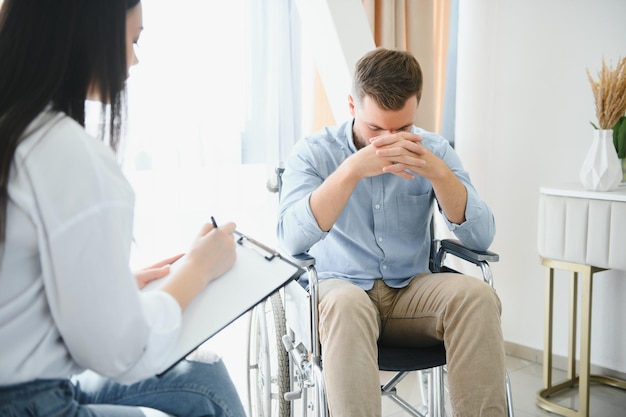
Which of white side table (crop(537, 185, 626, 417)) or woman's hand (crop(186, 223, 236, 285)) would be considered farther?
white side table (crop(537, 185, 626, 417))

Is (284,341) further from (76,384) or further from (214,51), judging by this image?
(214,51)

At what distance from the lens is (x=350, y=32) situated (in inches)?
92.7

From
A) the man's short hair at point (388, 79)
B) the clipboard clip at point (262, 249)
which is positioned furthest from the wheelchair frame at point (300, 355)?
the man's short hair at point (388, 79)

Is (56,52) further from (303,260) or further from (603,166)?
(603,166)

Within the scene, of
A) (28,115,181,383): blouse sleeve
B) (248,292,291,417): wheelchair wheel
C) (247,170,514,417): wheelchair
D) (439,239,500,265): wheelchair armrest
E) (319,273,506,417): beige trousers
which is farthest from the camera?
(248,292,291,417): wheelchair wheel

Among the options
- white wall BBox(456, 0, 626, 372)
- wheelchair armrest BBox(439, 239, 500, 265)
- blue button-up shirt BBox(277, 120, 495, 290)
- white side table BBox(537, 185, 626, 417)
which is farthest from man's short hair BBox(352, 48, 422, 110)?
white wall BBox(456, 0, 626, 372)

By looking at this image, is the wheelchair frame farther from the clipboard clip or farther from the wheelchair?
the clipboard clip

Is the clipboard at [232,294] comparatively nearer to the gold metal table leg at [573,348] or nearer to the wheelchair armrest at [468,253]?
the wheelchair armrest at [468,253]

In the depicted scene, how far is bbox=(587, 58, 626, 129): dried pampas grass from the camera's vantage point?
6.79ft

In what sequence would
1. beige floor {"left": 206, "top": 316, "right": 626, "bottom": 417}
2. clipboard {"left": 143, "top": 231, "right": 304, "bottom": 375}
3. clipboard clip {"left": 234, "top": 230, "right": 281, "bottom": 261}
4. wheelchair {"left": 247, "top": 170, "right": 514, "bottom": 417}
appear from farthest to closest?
beige floor {"left": 206, "top": 316, "right": 626, "bottom": 417}
wheelchair {"left": 247, "top": 170, "right": 514, "bottom": 417}
clipboard clip {"left": 234, "top": 230, "right": 281, "bottom": 261}
clipboard {"left": 143, "top": 231, "right": 304, "bottom": 375}

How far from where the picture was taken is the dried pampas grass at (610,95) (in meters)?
2.07

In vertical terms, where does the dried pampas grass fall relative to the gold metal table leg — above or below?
above

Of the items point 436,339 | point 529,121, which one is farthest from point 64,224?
point 529,121

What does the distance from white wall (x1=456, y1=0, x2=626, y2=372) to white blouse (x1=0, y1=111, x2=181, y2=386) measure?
7.19 ft
